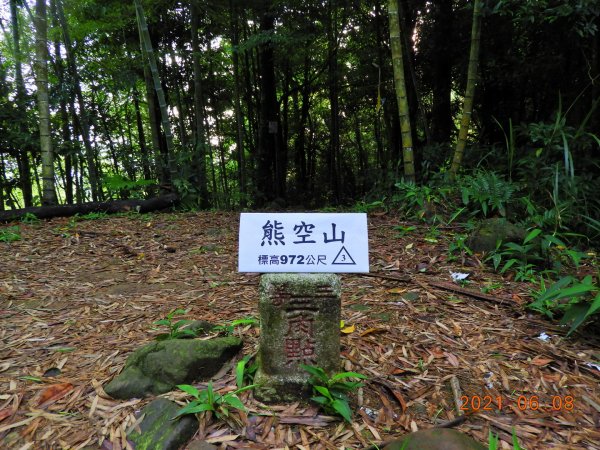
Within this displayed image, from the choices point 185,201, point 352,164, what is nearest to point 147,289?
point 185,201

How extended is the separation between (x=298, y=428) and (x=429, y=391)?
65 cm

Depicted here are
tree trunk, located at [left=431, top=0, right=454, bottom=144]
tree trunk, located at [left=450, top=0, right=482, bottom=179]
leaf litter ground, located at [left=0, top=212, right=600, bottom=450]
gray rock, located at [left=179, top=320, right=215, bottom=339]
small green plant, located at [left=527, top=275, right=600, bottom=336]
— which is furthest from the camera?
tree trunk, located at [left=431, top=0, right=454, bottom=144]

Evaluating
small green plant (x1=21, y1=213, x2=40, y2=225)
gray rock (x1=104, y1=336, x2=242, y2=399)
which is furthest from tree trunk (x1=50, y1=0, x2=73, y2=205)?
gray rock (x1=104, y1=336, x2=242, y2=399)

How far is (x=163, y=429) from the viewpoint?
149 cm

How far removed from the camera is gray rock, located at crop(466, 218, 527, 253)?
3117 mm

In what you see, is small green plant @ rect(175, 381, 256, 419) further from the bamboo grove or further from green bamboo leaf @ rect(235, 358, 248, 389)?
the bamboo grove

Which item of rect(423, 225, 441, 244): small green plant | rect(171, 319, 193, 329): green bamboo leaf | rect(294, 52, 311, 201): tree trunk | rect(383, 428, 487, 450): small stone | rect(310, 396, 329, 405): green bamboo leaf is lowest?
rect(383, 428, 487, 450): small stone

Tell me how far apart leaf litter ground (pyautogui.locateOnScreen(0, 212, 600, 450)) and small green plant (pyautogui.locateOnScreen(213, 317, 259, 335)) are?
67 mm

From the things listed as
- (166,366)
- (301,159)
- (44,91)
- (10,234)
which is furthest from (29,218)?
(301,159)

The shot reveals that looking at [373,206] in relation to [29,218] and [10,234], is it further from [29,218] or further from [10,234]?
[29,218]

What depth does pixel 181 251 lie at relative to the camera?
3844 millimetres

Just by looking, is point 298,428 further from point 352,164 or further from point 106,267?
point 352,164

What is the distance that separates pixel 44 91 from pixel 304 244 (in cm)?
517
